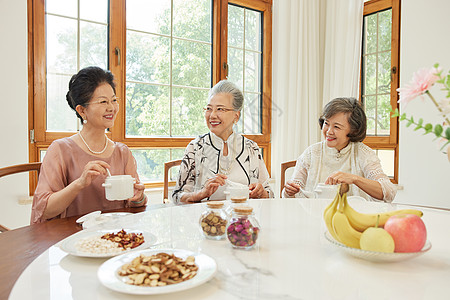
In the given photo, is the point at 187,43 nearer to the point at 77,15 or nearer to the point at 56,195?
the point at 77,15

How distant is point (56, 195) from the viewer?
4.88 ft

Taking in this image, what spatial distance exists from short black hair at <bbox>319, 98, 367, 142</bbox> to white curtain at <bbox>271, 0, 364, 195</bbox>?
1.77m

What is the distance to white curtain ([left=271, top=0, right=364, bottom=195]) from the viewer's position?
3.79 m

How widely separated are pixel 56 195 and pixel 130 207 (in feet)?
1.08

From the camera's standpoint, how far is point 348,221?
857 mm

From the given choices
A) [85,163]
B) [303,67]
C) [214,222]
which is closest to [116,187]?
[85,163]

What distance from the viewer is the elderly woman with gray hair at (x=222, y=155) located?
6.64ft

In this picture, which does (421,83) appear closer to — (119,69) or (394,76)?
(119,69)

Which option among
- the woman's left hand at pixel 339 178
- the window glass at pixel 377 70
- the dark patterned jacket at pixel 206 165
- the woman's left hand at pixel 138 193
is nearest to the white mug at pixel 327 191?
the woman's left hand at pixel 339 178

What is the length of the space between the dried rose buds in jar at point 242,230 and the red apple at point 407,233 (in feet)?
1.03

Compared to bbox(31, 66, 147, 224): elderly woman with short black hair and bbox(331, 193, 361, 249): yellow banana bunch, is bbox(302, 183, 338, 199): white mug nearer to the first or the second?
bbox(331, 193, 361, 249): yellow banana bunch

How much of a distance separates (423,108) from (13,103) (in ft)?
10.9

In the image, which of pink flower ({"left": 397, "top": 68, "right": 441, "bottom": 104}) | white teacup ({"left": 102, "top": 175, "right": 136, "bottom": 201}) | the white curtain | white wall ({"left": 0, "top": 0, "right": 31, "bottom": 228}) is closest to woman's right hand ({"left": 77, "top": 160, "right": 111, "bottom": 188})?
white teacup ({"left": 102, "top": 175, "right": 136, "bottom": 201})

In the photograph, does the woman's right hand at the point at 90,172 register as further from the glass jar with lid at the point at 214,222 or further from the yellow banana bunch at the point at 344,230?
the yellow banana bunch at the point at 344,230
